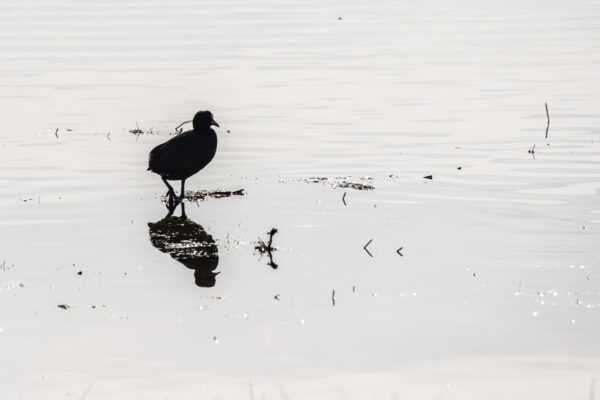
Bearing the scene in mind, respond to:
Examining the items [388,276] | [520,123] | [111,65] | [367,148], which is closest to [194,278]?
[388,276]

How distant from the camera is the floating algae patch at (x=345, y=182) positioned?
16.5 metres

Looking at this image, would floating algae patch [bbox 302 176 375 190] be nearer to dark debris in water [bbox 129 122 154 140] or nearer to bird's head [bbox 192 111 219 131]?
bird's head [bbox 192 111 219 131]

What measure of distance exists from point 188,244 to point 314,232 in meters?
1.58

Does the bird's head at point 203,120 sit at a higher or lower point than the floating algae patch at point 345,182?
higher

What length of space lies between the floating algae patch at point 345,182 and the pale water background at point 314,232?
22 cm

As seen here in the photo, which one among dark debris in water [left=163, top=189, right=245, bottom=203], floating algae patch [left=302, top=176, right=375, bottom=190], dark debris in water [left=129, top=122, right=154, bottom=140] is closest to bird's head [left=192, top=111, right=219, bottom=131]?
dark debris in water [left=163, top=189, right=245, bottom=203]

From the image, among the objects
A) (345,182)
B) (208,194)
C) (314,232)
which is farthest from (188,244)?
(345,182)

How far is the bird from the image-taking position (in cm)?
1585

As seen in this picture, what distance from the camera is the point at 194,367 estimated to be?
30.7 feet

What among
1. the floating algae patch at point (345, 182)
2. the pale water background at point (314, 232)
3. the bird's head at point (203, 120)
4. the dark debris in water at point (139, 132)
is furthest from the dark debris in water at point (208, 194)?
the dark debris in water at point (139, 132)

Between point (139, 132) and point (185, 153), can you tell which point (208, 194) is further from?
point (139, 132)

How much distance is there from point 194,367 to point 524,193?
25.7 ft

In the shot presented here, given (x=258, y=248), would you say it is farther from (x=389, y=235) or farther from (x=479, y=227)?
(x=479, y=227)

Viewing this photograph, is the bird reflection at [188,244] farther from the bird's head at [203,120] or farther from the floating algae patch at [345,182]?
the floating algae patch at [345,182]
